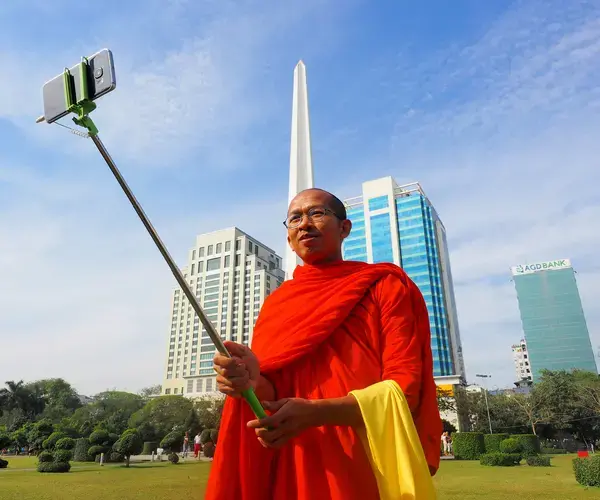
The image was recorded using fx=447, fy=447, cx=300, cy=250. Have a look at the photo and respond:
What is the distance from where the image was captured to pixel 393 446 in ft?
5.44

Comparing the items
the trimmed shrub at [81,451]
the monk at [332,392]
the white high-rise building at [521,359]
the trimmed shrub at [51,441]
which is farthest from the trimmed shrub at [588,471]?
the white high-rise building at [521,359]

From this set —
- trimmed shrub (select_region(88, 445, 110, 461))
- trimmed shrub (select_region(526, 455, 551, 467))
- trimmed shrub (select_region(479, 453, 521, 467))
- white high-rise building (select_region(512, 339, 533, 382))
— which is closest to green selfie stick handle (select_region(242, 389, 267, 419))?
trimmed shrub (select_region(479, 453, 521, 467))

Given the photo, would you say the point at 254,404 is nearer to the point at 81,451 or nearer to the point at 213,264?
the point at 81,451

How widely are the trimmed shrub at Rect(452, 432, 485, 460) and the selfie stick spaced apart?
2989 centimetres

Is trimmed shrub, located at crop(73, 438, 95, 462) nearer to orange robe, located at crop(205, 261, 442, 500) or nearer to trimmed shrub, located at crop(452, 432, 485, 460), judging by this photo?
trimmed shrub, located at crop(452, 432, 485, 460)

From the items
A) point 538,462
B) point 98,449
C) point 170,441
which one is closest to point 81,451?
point 98,449

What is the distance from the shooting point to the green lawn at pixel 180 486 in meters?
11.8

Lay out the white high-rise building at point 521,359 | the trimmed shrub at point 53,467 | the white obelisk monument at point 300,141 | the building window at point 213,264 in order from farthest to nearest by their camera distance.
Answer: the white high-rise building at point 521,359 → the building window at point 213,264 → the trimmed shrub at point 53,467 → the white obelisk monument at point 300,141

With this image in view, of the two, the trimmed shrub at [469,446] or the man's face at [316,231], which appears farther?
the trimmed shrub at [469,446]

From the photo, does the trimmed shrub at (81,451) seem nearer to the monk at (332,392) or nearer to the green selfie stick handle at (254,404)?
the monk at (332,392)

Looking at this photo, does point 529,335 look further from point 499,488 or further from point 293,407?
point 293,407

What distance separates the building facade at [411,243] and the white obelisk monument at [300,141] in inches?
2177

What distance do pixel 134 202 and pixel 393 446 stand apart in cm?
126

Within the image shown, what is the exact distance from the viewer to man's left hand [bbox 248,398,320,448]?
1515mm
